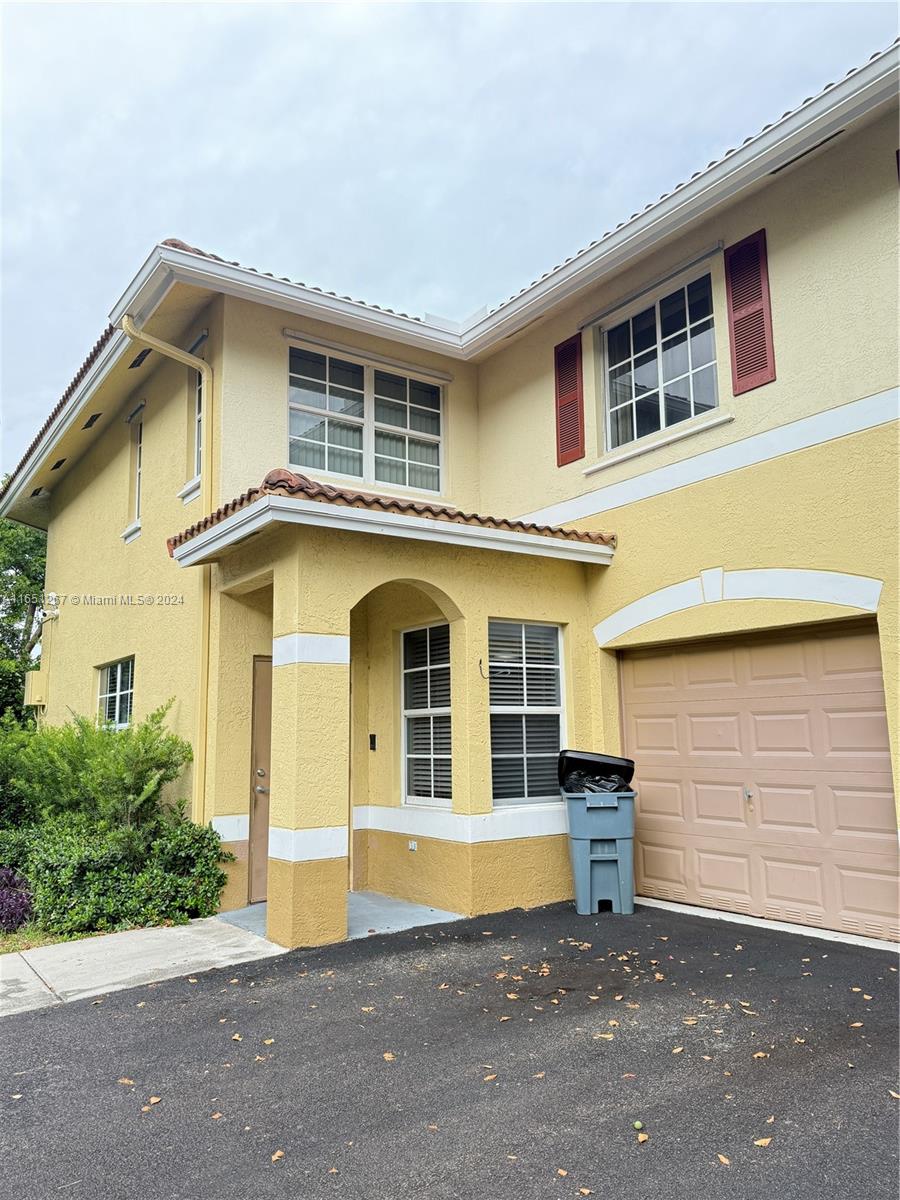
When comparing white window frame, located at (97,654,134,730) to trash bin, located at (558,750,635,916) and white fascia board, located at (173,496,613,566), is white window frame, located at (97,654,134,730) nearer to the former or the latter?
white fascia board, located at (173,496,613,566)

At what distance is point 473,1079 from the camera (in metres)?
4.19

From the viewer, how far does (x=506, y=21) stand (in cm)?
782

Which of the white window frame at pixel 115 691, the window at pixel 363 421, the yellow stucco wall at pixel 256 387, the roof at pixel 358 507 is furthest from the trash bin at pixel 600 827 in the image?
the white window frame at pixel 115 691

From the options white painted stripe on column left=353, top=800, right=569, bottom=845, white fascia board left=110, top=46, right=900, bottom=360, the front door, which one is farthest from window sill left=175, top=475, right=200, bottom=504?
white painted stripe on column left=353, top=800, right=569, bottom=845

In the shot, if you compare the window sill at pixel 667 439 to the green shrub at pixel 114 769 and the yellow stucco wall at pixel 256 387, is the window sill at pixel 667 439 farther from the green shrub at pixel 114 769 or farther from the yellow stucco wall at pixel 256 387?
the green shrub at pixel 114 769

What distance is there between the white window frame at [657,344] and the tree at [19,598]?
1470 centimetres

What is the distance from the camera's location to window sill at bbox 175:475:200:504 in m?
8.98

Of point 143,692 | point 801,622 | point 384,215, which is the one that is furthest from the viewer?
point 384,215

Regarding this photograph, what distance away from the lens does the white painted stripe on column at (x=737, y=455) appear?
6.46 m

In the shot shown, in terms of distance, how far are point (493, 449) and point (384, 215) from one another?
13.5m

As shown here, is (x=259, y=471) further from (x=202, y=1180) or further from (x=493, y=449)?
(x=202, y=1180)

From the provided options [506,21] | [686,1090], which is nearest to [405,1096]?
[686,1090]

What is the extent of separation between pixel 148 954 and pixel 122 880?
1.23 m

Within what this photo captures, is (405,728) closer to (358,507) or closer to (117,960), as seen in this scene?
(358,507)
